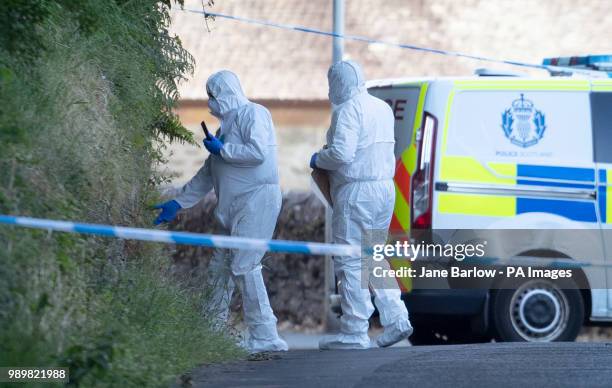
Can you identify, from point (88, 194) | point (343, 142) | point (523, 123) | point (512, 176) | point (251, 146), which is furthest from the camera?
point (523, 123)

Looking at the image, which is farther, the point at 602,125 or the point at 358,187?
the point at 602,125

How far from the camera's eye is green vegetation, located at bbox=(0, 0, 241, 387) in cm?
686

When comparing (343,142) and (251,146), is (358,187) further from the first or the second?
(251,146)

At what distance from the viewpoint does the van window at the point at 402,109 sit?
11.1 m

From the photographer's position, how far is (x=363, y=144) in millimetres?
10406

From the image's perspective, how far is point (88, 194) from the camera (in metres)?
8.28

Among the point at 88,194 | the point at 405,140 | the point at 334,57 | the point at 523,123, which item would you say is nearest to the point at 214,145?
the point at 405,140

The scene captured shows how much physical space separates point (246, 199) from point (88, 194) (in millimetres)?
2050

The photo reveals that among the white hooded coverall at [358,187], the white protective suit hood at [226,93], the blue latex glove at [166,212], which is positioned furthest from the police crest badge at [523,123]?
the blue latex glove at [166,212]

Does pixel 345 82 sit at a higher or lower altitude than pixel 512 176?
higher

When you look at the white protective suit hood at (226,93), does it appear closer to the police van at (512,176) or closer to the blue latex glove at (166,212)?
the blue latex glove at (166,212)

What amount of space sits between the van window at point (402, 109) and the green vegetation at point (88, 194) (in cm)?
185

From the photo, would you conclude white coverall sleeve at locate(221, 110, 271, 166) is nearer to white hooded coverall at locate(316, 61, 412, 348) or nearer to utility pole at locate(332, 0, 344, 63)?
white hooded coverall at locate(316, 61, 412, 348)
